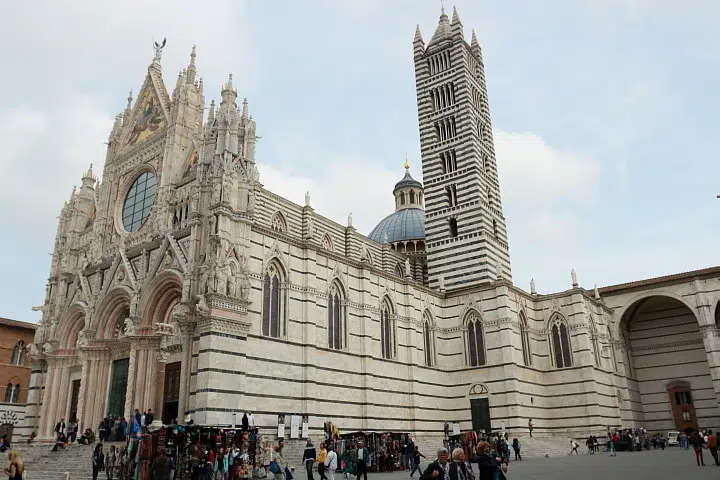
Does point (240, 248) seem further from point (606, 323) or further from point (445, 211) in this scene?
point (606, 323)

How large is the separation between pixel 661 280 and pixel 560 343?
10.0m

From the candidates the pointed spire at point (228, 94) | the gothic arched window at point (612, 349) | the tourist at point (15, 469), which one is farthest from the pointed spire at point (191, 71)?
the gothic arched window at point (612, 349)

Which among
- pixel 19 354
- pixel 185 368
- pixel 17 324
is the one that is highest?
pixel 17 324

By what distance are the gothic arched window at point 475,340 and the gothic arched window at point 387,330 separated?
17.2 ft

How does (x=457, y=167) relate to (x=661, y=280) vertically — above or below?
above

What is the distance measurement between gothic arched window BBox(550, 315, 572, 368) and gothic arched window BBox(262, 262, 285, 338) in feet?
56.3

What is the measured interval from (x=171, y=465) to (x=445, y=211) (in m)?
25.3

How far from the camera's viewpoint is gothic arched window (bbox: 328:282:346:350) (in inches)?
1050

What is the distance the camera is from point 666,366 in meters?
40.0

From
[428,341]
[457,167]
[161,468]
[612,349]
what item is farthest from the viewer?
[457,167]

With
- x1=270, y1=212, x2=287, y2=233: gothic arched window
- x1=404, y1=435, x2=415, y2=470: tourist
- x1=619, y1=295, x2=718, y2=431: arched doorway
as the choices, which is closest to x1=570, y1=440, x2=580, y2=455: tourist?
x1=619, y1=295, x2=718, y2=431: arched doorway

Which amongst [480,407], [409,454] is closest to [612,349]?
[480,407]

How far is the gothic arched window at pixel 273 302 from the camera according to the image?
78.2 feet

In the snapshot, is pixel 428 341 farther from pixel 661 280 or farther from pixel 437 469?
pixel 437 469
